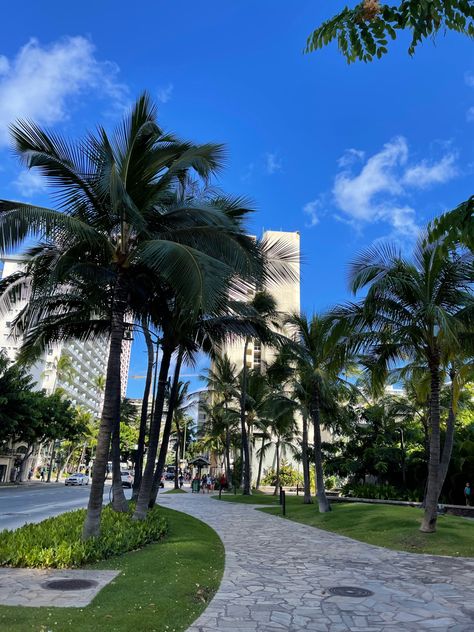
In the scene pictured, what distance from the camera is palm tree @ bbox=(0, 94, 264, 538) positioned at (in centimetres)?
1018

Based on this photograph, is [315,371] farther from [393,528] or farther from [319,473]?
[393,528]

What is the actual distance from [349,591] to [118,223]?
27.1 feet

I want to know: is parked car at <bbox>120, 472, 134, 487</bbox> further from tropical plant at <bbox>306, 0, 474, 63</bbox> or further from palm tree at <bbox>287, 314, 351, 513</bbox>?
tropical plant at <bbox>306, 0, 474, 63</bbox>

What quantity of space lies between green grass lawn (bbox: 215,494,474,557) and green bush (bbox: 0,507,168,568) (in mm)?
6080

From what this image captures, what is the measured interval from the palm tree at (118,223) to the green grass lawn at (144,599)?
6.20 feet

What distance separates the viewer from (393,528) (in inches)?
612

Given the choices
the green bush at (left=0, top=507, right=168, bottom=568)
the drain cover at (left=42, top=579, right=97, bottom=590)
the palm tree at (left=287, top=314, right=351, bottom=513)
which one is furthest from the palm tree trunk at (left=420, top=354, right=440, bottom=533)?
the drain cover at (left=42, top=579, right=97, bottom=590)

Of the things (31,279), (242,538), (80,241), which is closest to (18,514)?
(242,538)

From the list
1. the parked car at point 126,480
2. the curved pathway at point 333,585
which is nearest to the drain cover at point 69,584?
the curved pathway at point 333,585

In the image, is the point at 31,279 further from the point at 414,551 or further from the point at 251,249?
the point at 414,551

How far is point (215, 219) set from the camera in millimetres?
10977

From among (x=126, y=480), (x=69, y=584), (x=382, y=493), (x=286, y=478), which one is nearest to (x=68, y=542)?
(x=69, y=584)

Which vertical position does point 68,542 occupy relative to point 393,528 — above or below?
below

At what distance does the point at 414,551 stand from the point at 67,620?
939cm
